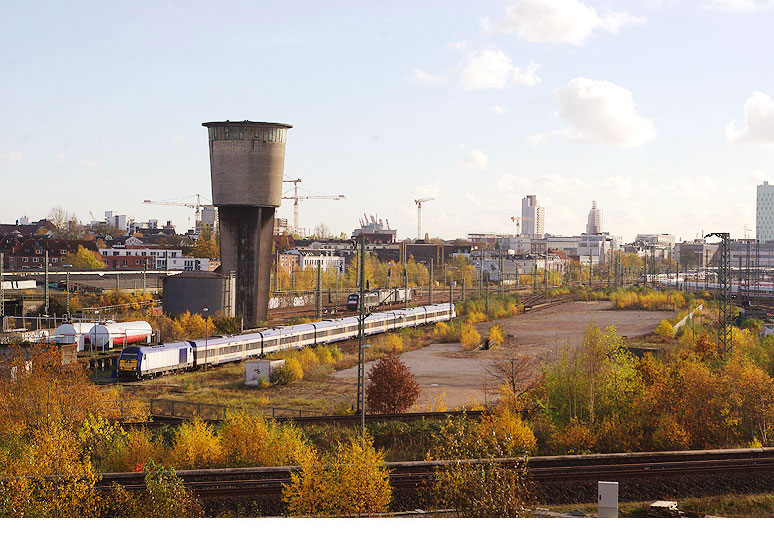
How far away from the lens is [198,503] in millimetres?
18016

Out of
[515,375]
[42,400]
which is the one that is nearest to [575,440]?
[515,375]

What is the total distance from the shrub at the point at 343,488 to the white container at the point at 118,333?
28.3 m

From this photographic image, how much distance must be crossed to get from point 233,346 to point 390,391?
15.5 m

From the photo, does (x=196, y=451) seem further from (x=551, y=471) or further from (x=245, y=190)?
(x=245, y=190)

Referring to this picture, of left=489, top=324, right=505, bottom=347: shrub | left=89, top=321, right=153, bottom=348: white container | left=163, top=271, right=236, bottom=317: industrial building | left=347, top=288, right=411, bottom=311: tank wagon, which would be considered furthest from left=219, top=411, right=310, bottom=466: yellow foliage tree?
left=347, top=288, right=411, bottom=311: tank wagon

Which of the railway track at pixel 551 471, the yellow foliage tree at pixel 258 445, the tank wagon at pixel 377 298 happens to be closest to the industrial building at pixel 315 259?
the tank wagon at pixel 377 298

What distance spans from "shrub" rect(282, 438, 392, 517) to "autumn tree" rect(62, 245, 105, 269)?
90533 mm

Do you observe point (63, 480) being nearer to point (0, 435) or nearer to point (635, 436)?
point (0, 435)

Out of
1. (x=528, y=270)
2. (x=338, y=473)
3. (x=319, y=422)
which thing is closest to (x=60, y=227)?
(x=528, y=270)

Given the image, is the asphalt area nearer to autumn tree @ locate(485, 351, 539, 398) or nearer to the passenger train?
autumn tree @ locate(485, 351, 539, 398)

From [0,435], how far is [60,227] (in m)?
144

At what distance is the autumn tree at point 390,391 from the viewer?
3111 cm

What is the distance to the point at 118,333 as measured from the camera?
46.0 metres

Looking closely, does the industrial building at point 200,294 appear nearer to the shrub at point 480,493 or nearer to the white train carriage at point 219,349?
the white train carriage at point 219,349
